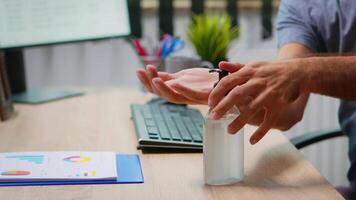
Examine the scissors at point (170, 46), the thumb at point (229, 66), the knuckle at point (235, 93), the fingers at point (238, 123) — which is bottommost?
the scissors at point (170, 46)

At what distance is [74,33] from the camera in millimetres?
1606

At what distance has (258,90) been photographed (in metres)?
0.83

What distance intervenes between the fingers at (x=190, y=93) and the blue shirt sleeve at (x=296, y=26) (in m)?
0.53

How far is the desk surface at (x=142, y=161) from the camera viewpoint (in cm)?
81

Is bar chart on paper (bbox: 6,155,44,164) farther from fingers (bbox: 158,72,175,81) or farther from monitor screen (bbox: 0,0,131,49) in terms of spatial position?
monitor screen (bbox: 0,0,131,49)

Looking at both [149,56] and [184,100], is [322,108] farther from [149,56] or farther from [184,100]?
[184,100]

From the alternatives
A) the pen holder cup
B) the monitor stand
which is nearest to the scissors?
the pen holder cup

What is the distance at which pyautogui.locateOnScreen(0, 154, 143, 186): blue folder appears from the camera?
0.85 m

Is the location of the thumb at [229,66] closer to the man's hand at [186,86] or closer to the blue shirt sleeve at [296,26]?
the man's hand at [186,86]

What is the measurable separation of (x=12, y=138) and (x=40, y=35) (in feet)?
1.61

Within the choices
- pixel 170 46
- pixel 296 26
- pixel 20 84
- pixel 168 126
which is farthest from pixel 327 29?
pixel 20 84

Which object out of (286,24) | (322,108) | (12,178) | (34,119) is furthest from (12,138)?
(322,108)

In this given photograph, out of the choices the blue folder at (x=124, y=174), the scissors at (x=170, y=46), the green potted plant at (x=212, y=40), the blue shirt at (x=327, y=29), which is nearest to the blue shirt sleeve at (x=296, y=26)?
the blue shirt at (x=327, y=29)

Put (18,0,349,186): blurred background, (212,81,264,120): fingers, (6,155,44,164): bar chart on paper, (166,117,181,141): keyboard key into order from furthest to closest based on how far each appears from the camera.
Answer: (18,0,349,186): blurred background < (166,117,181,141): keyboard key < (6,155,44,164): bar chart on paper < (212,81,264,120): fingers
